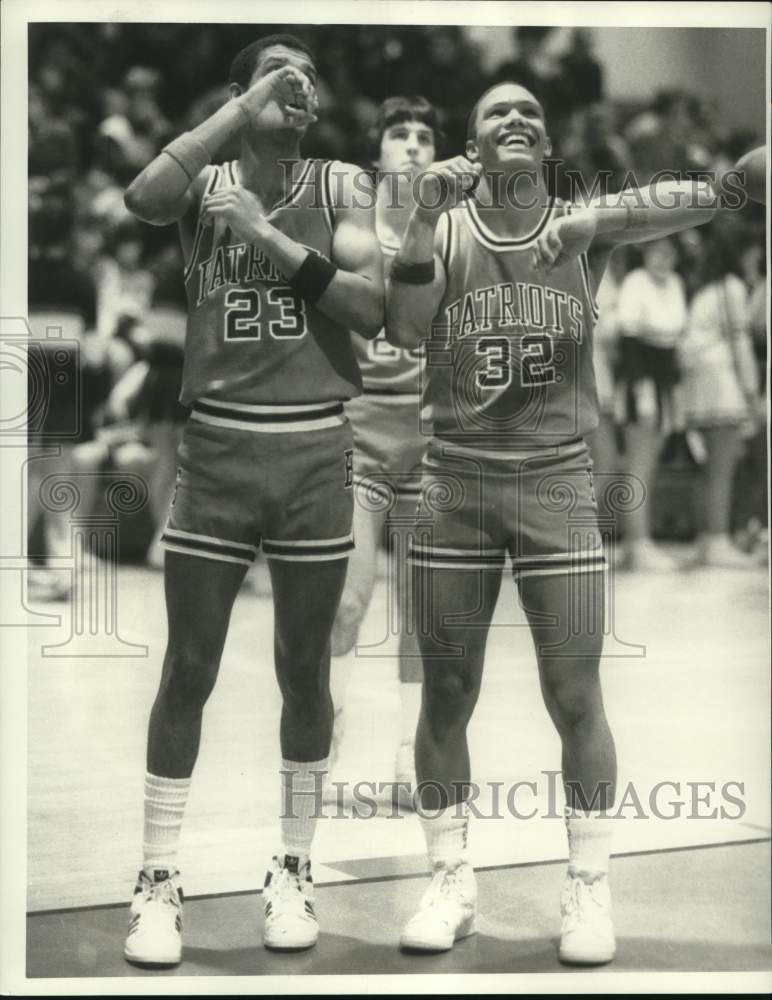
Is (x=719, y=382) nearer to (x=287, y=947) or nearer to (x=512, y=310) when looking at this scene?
(x=512, y=310)

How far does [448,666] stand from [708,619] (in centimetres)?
90

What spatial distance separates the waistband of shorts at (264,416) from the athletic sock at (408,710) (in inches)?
27.1

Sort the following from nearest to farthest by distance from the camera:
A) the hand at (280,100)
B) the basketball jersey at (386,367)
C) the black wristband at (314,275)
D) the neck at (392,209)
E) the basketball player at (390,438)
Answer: the black wristband at (314,275) → the hand at (280,100) → the neck at (392,209) → the basketball player at (390,438) → the basketball jersey at (386,367)

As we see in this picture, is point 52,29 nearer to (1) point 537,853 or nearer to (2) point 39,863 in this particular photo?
(2) point 39,863

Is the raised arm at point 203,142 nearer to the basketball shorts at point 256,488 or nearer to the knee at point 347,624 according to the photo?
the basketball shorts at point 256,488

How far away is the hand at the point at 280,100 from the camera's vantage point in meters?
3.09

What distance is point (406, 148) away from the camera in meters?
3.44

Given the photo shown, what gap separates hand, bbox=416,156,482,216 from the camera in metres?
3.04

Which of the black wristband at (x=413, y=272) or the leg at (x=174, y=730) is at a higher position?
the black wristband at (x=413, y=272)

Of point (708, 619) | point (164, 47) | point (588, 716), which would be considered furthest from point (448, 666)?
point (164, 47)

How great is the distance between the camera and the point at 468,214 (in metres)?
3.14

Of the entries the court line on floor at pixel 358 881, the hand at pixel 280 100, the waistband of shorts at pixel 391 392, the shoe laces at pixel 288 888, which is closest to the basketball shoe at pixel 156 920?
the court line on floor at pixel 358 881

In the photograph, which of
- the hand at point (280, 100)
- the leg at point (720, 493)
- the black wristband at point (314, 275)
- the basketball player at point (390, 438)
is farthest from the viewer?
the leg at point (720, 493)

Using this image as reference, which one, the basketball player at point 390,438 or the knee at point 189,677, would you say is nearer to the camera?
the knee at point 189,677
